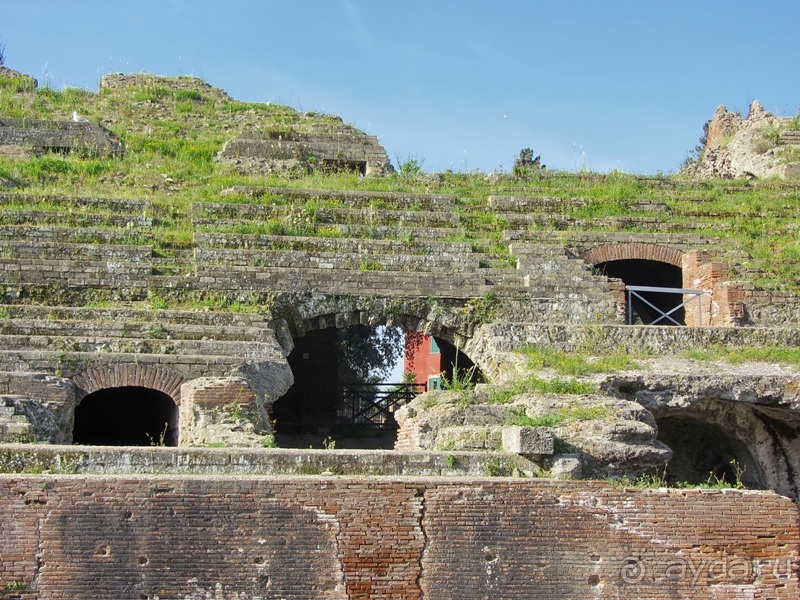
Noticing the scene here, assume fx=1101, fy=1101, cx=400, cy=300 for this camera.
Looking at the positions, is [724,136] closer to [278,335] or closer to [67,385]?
[278,335]

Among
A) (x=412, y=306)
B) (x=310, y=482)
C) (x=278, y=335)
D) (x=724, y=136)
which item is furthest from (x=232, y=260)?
(x=724, y=136)

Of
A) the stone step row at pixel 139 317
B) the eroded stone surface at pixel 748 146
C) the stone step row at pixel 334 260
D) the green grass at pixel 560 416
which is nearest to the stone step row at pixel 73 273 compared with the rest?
the stone step row at pixel 139 317

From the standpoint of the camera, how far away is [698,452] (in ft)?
59.1

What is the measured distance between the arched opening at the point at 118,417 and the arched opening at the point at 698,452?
821 centimetres

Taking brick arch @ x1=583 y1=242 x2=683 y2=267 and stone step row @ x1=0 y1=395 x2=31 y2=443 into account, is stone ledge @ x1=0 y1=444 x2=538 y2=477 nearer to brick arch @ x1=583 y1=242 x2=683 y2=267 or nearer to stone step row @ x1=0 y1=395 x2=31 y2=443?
stone step row @ x1=0 y1=395 x2=31 y2=443

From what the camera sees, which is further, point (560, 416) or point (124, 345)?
point (124, 345)

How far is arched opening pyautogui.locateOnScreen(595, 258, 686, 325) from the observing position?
21828mm

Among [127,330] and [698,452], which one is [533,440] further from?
[698,452]

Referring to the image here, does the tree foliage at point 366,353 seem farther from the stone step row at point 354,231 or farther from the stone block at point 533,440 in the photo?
the stone block at point 533,440

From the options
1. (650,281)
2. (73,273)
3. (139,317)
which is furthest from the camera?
(650,281)

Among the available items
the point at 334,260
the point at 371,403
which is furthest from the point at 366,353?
the point at 334,260

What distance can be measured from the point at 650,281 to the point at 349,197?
22.4 ft

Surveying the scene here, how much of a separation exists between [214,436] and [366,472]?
2.32 meters

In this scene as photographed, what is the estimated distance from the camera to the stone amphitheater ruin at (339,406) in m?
10.7
